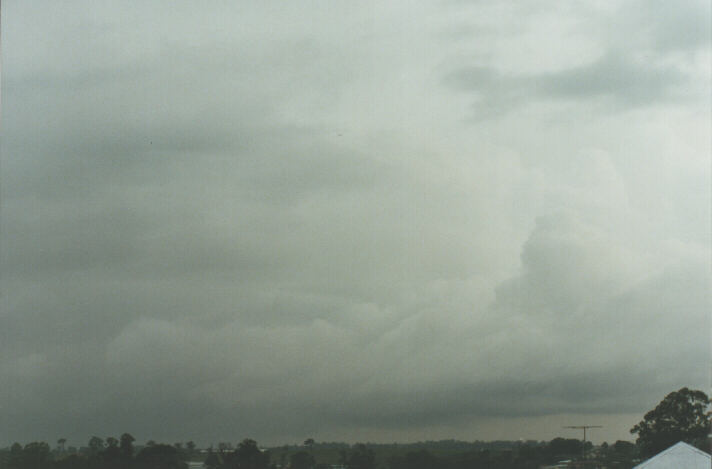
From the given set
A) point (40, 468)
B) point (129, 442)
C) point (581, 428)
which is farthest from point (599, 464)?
point (40, 468)

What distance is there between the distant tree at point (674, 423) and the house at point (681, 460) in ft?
132

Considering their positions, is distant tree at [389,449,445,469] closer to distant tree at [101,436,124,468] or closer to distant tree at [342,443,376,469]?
distant tree at [342,443,376,469]

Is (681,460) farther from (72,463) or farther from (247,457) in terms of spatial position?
(72,463)

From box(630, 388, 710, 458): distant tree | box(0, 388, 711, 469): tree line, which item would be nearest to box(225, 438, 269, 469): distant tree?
box(0, 388, 711, 469): tree line

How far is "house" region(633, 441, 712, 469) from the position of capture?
38969mm

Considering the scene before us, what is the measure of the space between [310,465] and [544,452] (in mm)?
30149

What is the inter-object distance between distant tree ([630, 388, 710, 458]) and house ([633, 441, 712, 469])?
40.2 m

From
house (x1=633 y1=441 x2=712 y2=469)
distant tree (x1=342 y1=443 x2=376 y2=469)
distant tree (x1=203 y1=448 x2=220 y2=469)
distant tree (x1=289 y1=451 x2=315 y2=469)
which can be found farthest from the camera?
distant tree (x1=289 y1=451 x2=315 y2=469)

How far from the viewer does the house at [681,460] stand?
128 feet

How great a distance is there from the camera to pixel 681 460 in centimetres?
3938

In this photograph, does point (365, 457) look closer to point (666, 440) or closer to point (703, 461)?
point (666, 440)

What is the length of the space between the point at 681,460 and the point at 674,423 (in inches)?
1681

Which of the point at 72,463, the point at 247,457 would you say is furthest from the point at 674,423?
the point at 72,463

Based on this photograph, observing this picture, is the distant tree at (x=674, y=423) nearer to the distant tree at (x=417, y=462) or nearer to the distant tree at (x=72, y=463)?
the distant tree at (x=417, y=462)
